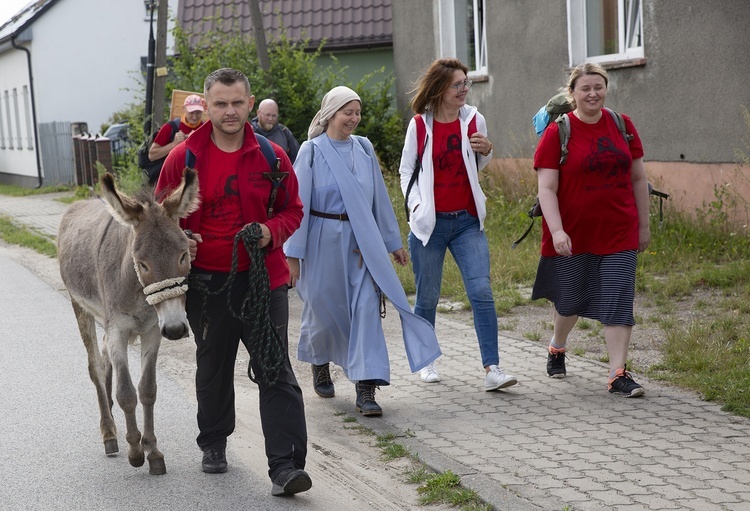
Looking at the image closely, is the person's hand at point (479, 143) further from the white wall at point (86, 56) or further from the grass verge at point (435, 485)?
the white wall at point (86, 56)

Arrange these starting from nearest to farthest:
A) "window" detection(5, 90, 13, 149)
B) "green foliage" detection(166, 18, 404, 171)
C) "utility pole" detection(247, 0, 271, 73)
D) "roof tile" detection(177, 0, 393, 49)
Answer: "utility pole" detection(247, 0, 271, 73) → "green foliage" detection(166, 18, 404, 171) → "roof tile" detection(177, 0, 393, 49) → "window" detection(5, 90, 13, 149)

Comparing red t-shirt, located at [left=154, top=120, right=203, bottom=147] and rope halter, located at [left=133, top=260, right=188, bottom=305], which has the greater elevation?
red t-shirt, located at [left=154, top=120, right=203, bottom=147]

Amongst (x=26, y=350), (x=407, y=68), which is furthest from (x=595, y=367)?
(x=407, y=68)

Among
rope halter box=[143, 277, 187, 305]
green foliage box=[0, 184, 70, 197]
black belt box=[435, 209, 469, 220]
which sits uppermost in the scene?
black belt box=[435, 209, 469, 220]

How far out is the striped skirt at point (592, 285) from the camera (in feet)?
22.3

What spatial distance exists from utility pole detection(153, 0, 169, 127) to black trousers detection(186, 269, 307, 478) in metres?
11.6

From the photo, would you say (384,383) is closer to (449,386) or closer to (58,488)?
(449,386)

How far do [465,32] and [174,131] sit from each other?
26.7ft

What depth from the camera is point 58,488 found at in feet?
18.2

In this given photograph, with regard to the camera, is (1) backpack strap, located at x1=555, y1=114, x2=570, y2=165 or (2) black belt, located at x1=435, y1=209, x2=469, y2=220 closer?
(1) backpack strap, located at x1=555, y1=114, x2=570, y2=165

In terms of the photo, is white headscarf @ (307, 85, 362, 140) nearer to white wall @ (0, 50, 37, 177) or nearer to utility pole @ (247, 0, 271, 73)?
utility pole @ (247, 0, 271, 73)

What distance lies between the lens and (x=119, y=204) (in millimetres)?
5039

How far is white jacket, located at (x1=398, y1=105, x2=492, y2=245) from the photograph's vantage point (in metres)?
7.06

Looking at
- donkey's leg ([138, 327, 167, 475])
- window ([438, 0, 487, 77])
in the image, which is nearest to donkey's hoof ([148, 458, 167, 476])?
donkey's leg ([138, 327, 167, 475])
